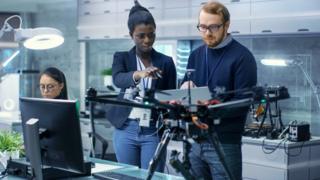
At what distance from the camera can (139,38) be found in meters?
2.92

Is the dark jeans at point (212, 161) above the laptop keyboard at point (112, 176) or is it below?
above

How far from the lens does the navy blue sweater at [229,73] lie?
230 centimetres

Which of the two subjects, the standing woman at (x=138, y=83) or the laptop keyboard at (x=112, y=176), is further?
the standing woman at (x=138, y=83)

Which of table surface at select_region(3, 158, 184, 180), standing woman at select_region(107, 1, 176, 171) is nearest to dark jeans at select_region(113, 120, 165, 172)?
standing woman at select_region(107, 1, 176, 171)

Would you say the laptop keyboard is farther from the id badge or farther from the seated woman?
the seated woman

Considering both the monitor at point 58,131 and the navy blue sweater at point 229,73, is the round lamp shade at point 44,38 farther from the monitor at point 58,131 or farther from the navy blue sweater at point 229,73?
the navy blue sweater at point 229,73

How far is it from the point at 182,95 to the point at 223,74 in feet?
2.26

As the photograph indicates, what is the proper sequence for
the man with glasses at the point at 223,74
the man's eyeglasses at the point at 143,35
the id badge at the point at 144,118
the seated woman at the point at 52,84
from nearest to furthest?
the man with glasses at the point at 223,74
the id badge at the point at 144,118
the man's eyeglasses at the point at 143,35
the seated woman at the point at 52,84

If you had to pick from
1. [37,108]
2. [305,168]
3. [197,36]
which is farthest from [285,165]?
[37,108]

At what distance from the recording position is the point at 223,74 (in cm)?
235

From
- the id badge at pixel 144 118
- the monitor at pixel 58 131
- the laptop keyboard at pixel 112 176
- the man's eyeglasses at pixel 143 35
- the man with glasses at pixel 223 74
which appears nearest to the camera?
the monitor at pixel 58 131

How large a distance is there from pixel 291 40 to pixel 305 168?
48.1 inches

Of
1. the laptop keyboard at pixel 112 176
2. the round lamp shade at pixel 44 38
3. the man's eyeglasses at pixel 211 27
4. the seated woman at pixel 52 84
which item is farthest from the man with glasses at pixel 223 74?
the seated woman at pixel 52 84

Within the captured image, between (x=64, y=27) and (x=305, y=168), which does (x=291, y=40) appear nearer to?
(x=305, y=168)
